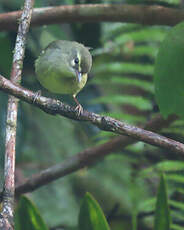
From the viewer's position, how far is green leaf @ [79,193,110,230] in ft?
5.31

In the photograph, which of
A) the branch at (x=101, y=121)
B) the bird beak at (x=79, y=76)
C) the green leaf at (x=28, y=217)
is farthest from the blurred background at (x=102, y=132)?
the branch at (x=101, y=121)

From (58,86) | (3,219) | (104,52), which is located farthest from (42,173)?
(104,52)

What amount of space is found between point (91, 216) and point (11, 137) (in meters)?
0.42

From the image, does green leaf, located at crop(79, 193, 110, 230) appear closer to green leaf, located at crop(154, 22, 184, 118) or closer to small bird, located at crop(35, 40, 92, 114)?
green leaf, located at crop(154, 22, 184, 118)

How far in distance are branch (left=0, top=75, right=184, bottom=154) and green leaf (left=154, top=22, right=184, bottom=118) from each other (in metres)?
0.25

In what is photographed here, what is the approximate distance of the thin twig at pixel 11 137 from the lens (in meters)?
1.31

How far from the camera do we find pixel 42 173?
6.87 ft

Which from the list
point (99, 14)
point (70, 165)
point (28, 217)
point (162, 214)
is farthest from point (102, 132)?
point (28, 217)

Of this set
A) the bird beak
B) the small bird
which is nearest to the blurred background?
the small bird

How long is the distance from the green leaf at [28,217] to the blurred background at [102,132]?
539mm

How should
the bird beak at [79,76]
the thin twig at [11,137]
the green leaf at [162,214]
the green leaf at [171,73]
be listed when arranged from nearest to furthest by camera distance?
the thin twig at [11,137] → the green leaf at [171,73] → the green leaf at [162,214] → the bird beak at [79,76]

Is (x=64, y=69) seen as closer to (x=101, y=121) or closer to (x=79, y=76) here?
(x=79, y=76)

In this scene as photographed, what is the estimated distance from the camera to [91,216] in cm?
163

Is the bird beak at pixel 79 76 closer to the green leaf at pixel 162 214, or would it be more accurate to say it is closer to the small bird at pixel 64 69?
the small bird at pixel 64 69
